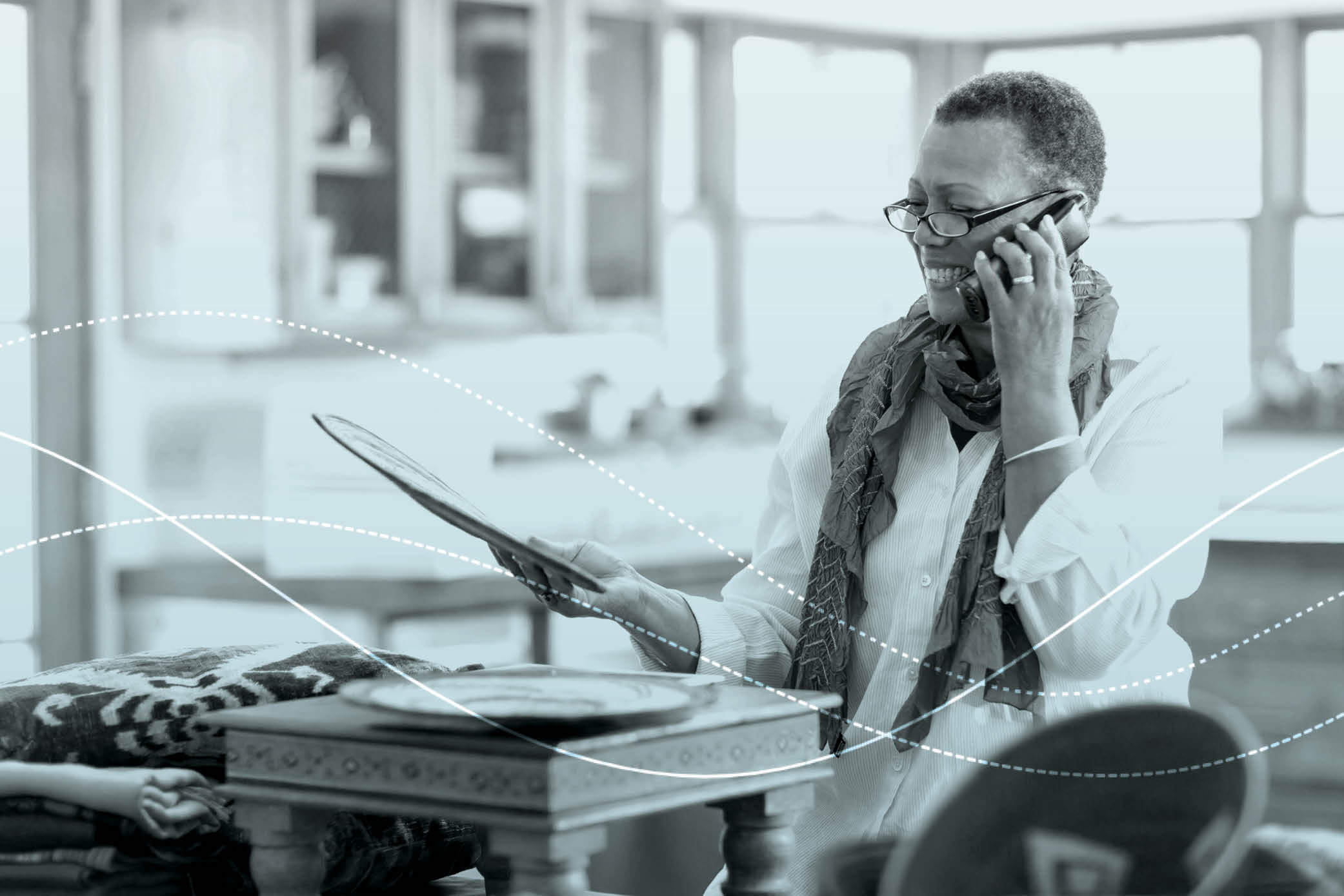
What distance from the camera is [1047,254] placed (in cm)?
112

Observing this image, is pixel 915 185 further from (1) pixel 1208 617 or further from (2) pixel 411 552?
(2) pixel 411 552

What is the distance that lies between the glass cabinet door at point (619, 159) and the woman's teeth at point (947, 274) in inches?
88.9

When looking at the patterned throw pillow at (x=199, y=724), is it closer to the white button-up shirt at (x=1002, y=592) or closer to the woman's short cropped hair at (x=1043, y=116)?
the white button-up shirt at (x=1002, y=592)

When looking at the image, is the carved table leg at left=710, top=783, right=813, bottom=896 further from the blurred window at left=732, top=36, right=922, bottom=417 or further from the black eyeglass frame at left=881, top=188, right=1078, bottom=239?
the blurred window at left=732, top=36, right=922, bottom=417

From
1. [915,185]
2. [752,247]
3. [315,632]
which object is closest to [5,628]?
[315,632]

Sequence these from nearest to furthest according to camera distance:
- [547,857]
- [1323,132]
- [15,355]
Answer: [547,857], [15,355], [1323,132]

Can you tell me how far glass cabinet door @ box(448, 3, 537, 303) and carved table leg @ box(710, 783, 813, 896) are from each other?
2292 mm

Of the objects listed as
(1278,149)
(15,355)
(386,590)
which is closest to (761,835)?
(386,590)

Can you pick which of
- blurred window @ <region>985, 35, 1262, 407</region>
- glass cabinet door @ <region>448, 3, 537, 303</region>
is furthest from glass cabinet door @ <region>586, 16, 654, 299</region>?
blurred window @ <region>985, 35, 1262, 407</region>

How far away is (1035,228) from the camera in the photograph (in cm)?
116

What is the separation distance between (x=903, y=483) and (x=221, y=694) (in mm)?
622

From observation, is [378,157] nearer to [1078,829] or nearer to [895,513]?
[895,513]

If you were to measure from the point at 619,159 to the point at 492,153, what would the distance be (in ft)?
1.04

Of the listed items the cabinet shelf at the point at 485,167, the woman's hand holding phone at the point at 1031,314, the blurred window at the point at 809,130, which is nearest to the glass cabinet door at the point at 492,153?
the cabinet shelf at the point at 485,167
